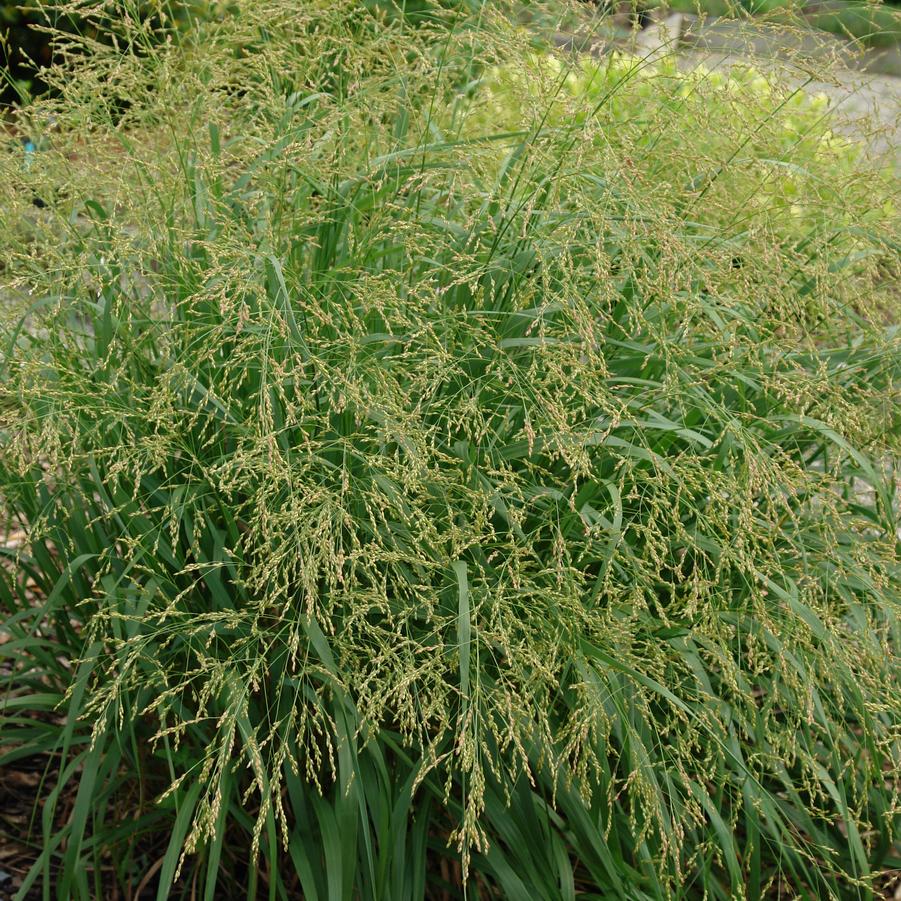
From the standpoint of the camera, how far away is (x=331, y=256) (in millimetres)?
2453

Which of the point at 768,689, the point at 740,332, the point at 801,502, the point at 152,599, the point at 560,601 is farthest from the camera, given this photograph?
the point at 740,332

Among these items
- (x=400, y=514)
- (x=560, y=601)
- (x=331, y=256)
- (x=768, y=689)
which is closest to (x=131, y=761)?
(x=400, y=514)

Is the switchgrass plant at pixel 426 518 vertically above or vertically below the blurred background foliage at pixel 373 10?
below

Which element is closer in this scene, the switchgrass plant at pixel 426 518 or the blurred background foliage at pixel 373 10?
the switchgrass plant at pixel 426 518

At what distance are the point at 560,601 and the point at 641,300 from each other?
850mm

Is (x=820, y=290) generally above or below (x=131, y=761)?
above

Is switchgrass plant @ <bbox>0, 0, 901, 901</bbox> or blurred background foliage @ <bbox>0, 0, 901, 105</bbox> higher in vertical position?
blurred background foliage @ <bbox>0, 0, 901, 105</bbox>

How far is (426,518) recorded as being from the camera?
1.91 metres

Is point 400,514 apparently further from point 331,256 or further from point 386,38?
point 386,38

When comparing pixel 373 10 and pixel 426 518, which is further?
pixel 373 10

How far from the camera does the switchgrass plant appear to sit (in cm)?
192

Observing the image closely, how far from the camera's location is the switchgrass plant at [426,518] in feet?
6.30

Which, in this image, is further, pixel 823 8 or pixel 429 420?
pixel 823 8

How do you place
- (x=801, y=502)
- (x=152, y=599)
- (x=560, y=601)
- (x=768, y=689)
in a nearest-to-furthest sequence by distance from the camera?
(x=560, y=601), (x=152, y=599), (x=768, y=689), (x=801, y=502)
